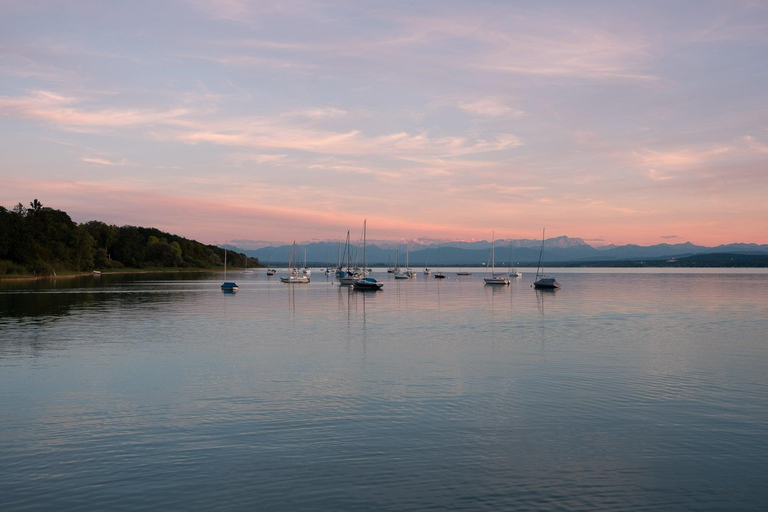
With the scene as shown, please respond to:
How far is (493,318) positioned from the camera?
5794 centimetres

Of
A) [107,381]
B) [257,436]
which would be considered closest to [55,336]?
[107,381]

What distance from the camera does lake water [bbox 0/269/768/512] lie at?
13766 mm

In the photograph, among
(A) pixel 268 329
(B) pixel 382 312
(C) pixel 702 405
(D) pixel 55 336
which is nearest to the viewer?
(C) pixel 702 405

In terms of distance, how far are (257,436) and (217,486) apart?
155 inches

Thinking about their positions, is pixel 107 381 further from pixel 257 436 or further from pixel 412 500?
pixel 412 500

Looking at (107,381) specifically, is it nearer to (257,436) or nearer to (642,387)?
(257,436)

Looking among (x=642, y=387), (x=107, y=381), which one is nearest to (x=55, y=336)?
(x=107, y=381)

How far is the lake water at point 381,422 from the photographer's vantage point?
13766 millimetres

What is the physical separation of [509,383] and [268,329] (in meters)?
25.4

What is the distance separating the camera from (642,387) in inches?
1002

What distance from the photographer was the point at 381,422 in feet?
64.4

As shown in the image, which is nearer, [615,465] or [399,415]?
[615,465]

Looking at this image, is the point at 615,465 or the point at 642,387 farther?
the point at 642,387

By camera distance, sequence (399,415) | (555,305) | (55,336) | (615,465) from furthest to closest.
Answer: (555,305)
(55,336)
(399,415)
(615,465)
